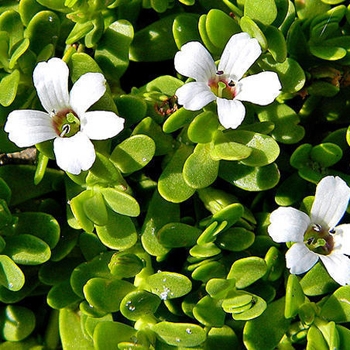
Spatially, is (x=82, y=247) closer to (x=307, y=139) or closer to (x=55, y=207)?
(x=55, y=207)

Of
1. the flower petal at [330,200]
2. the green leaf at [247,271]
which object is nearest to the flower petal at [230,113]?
the flower petal at [330,200]

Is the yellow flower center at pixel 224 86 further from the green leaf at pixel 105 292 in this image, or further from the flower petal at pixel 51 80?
the green leaf at pixel 105 292

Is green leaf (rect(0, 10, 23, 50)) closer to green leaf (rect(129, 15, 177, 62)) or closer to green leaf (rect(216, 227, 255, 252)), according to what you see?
green leaf (rect(129, 15, 177, 62))

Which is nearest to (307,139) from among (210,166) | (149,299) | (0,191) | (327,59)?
(327,59)

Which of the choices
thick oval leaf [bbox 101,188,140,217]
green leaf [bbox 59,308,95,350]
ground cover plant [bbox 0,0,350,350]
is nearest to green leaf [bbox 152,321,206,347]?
ground cover plant [bbox 0,0,350,350]

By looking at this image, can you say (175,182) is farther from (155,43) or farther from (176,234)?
(155,43)

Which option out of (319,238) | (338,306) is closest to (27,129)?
(319,238)
